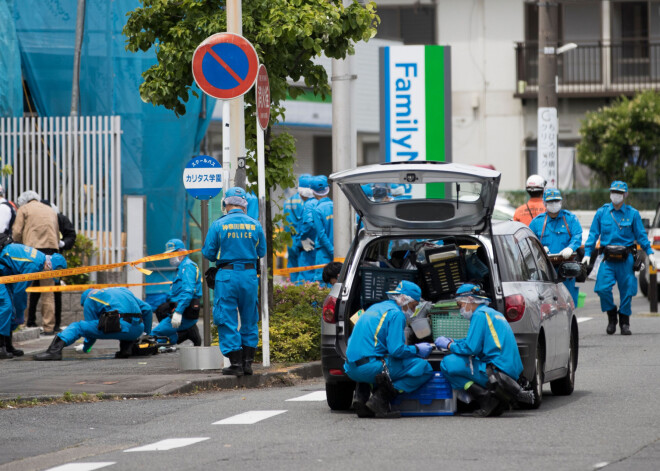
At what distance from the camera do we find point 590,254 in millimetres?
16188

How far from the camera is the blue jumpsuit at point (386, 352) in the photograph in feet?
30.7

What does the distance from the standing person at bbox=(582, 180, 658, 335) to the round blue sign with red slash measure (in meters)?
5.66

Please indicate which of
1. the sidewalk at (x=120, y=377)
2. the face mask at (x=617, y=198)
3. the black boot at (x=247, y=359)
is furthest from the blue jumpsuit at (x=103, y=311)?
the face mask at (x=617, y=198)

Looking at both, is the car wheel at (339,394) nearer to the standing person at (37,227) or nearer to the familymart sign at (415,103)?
the standing person at (37,227)

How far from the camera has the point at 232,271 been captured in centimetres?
1175

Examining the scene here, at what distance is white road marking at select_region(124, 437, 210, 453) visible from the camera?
8.34 meters

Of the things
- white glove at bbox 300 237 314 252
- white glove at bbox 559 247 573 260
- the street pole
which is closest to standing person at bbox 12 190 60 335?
white glove at bbox 300 237 314 252

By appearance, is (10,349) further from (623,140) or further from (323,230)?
(623,140)

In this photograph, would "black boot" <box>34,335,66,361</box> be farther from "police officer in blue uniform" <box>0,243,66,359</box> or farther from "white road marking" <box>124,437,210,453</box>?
"white road marking" <box>124,437,210,453</box>

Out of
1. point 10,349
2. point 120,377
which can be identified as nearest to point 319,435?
point 120,377

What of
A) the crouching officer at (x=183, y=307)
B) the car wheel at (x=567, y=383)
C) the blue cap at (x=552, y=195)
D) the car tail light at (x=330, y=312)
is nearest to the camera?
the car tail light at (x=330, y=312)

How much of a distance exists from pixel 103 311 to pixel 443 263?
Result: 5100 millimetres

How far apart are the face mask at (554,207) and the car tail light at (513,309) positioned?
5201mm

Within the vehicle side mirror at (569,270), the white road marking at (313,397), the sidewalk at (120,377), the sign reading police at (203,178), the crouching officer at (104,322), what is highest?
the sign reading police at (203,178)
